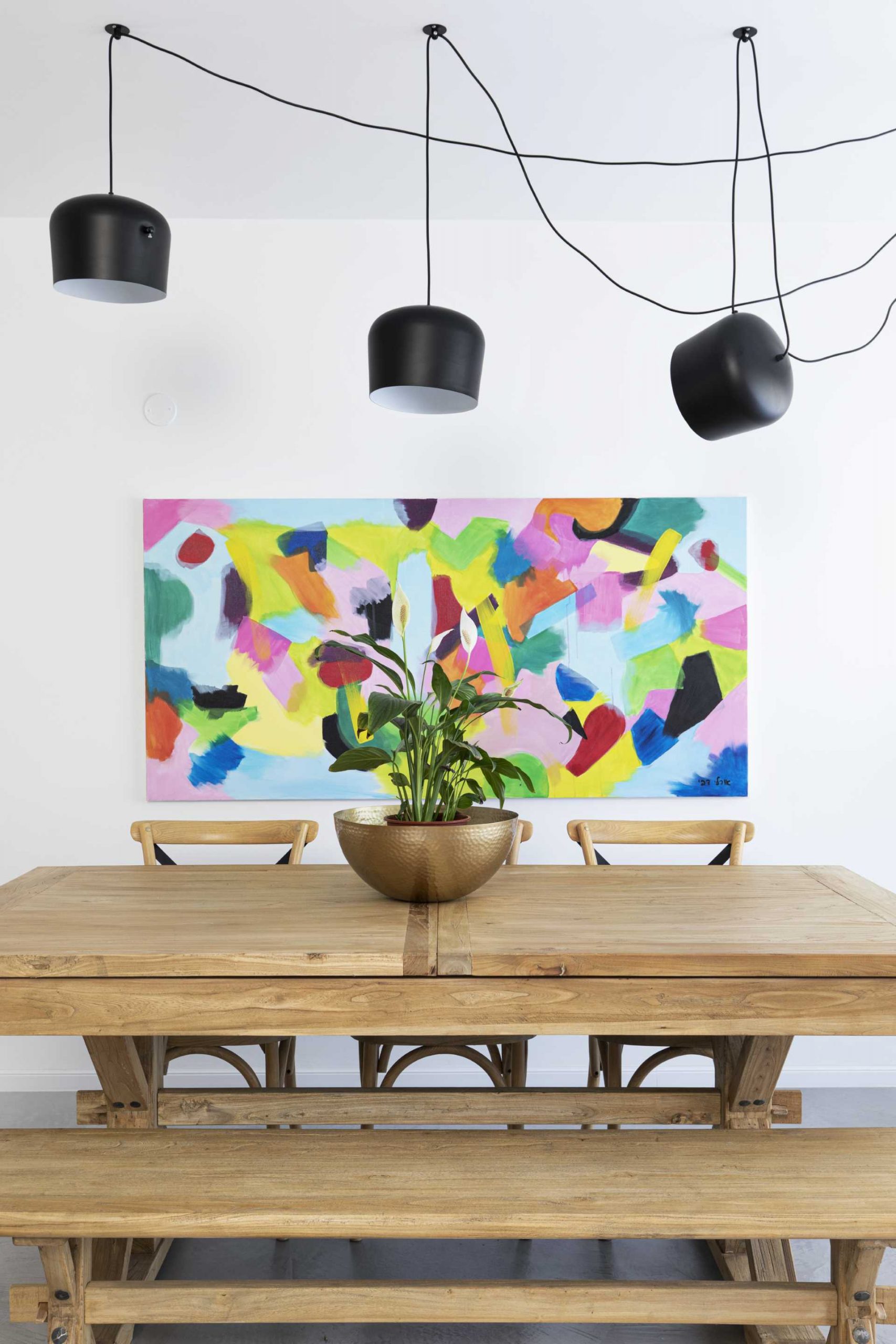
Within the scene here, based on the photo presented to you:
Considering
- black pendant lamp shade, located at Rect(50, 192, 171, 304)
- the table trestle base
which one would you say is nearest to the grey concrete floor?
the table trestle base

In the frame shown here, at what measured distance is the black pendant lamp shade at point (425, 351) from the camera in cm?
239

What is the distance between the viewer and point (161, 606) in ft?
11.2

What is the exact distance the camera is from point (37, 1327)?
2.15 metres

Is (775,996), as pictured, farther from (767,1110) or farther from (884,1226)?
(767,1110)

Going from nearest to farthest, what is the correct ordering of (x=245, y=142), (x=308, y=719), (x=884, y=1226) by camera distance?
(x=884, y=1226)
(x=245, y=142)
(x=308, y=719)

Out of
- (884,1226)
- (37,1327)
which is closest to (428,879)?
(884,1226)

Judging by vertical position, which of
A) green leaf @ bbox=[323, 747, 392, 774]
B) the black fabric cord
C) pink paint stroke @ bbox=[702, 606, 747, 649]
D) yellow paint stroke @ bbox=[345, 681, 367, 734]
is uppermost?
the black fabric cord

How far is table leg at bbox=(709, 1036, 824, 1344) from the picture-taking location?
7.08 feet

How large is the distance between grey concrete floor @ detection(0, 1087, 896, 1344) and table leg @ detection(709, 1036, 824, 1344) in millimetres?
92

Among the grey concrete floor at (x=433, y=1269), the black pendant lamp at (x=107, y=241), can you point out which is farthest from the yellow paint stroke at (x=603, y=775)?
the black pendant lamp at (x=107, y=241)

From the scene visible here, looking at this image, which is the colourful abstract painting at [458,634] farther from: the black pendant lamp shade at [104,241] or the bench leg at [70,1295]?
the bench leg at [70,1295]

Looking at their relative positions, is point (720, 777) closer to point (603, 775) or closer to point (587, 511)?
point (603, 775)

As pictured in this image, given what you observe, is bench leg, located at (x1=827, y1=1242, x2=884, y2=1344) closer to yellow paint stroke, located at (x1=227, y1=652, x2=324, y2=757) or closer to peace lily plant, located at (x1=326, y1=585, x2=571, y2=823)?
peace lily plant, located at (x1=326, y1=585, x2=571, y2=823)

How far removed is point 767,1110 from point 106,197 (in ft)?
8.54
